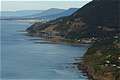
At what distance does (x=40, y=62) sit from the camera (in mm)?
51938

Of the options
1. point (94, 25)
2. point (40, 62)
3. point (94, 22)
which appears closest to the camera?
point (40, 62)

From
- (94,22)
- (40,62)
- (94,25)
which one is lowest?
(40,62)

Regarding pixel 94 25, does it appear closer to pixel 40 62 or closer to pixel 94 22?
pixel 94 22

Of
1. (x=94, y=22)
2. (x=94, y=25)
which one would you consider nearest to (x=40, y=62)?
(x=94, y=25)

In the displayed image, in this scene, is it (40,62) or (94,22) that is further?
(94,22)

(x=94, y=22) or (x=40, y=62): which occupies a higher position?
(x=94, y=22)

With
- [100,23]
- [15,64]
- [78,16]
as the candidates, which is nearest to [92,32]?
[100,23]

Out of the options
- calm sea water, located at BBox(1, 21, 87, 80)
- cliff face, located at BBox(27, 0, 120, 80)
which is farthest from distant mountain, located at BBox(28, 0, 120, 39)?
calm sea water, located at BBox(1, 21, 87, 80)

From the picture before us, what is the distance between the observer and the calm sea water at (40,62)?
42.5m

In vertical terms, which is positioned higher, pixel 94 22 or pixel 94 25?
pixel 94 22

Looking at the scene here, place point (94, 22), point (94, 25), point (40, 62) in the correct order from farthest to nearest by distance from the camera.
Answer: point (94, 22) → point (94, 25) → point (40, 62)

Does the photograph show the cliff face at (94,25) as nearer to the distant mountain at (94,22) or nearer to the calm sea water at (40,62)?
the distant mountain at (94,22)

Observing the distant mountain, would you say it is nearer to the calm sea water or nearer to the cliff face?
the cliff face

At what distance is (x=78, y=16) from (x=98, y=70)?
171ft
